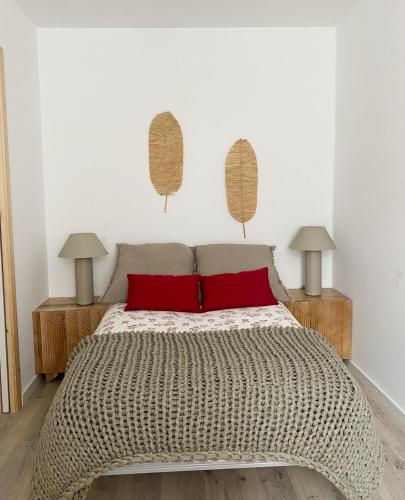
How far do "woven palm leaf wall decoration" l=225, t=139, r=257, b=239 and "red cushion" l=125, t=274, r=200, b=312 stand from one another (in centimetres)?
84

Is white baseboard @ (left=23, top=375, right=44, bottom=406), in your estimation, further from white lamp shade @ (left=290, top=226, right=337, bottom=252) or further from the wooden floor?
white lamp shade @ (left=290, top=226, right=337, bottom=252)

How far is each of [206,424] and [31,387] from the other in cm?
183

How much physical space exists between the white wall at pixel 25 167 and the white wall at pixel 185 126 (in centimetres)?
18

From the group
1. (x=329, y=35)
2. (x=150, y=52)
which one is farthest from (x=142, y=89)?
(x=329, y=35)

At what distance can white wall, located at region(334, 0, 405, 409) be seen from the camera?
9.53 feet

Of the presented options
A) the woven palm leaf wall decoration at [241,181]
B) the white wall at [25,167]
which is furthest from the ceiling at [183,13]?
the woven palm leaf wall decoration at [241,181]

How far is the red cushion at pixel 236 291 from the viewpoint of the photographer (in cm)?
329

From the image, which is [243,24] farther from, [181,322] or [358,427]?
[358,427]

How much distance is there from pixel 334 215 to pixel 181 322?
1.70 metres

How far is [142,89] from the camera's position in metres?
3.85

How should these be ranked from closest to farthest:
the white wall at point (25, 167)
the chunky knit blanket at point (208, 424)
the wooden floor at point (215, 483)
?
the chunky knit blanket at point (208, 424)
the wooden floor at point (215, 483)
the white wall at point (25, 167)

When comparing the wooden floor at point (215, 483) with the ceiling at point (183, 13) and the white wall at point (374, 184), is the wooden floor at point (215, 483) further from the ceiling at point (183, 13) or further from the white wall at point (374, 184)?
the ceiling at point (183, 13)

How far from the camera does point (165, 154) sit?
12.8 ft

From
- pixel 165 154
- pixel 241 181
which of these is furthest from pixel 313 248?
pixel 165 154
